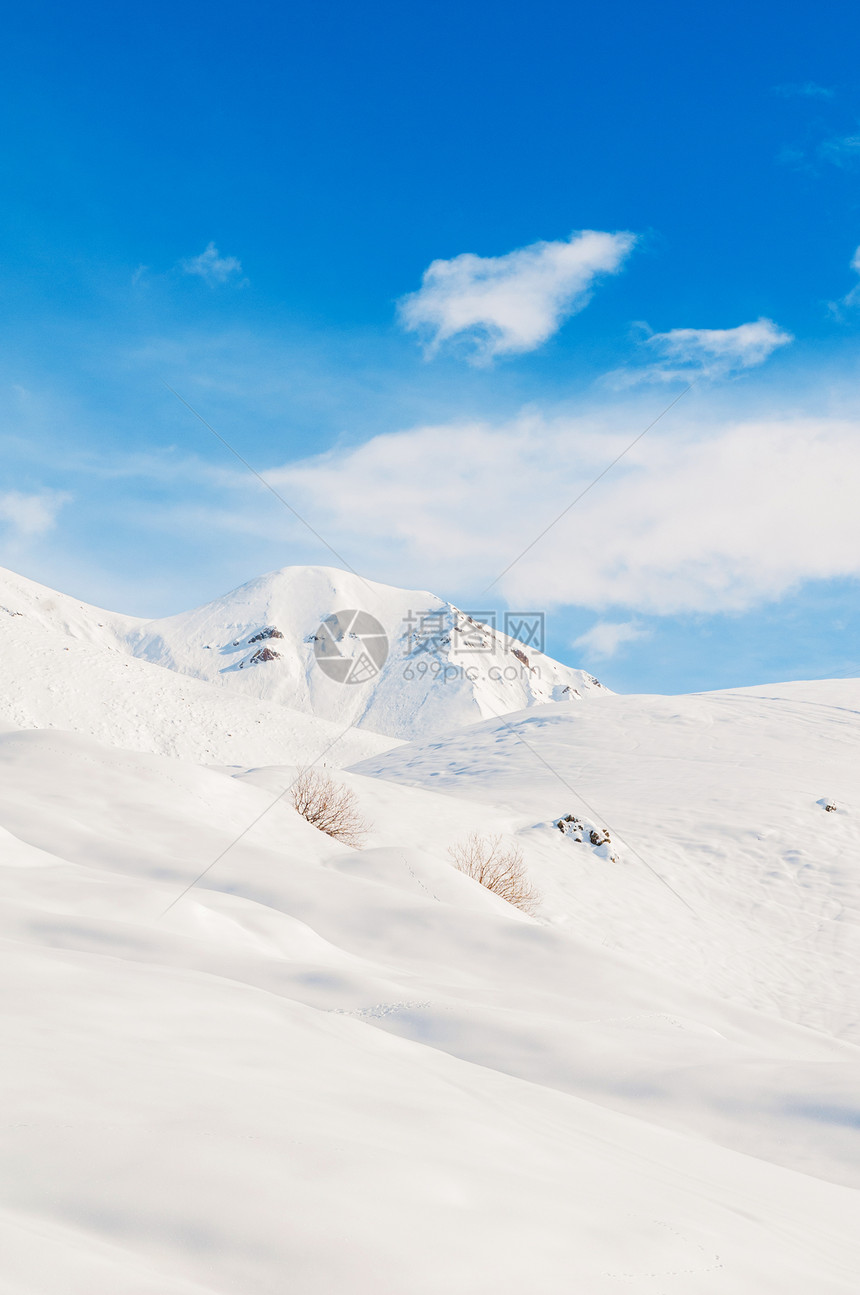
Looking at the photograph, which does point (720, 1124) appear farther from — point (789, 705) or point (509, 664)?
point (509, 664)

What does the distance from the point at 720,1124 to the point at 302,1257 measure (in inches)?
100

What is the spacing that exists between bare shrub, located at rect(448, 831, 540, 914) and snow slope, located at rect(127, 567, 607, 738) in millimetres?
61016

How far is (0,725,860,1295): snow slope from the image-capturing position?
145 cm

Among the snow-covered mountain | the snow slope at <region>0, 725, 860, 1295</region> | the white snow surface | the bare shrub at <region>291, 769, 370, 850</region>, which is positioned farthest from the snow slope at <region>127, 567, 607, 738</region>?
the snow slope at <region>0, 725, 860, 1295</region>

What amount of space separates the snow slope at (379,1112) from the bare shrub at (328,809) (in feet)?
28.6

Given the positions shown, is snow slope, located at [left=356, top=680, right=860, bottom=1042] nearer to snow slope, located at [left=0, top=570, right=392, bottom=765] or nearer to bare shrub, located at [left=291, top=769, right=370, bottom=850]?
bare shrub, located at [left=291, top=769, right=370, bottom=850]

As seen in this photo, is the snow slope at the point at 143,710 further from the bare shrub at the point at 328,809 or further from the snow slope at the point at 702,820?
the bare shrub at the point at 328,809

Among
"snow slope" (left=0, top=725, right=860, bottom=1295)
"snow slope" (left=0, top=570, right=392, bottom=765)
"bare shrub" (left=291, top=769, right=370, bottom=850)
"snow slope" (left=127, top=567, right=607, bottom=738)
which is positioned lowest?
"snow slope" (left=0, top=725, right=860, bottom=1295)

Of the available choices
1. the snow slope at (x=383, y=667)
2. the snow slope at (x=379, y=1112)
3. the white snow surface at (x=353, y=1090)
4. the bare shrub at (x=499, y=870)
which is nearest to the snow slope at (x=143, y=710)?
the bare shrub at (x=499, y=870)

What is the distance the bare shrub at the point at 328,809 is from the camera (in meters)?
14.7

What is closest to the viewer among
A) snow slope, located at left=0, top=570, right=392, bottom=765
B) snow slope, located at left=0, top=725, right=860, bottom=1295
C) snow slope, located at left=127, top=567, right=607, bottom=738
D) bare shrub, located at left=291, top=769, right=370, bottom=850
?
snow slope, located at left=0, top=725, right=860, bottom=1295

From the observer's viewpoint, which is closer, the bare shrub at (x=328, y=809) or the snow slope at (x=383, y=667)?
the bare shrub at (x=328, y=809)

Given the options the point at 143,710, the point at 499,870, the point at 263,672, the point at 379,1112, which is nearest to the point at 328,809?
the point at 499,870

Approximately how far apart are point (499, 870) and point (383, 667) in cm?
9235
